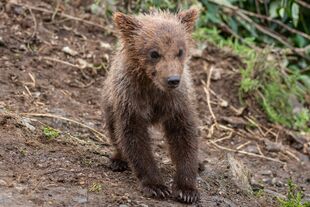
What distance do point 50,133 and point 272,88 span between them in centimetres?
370

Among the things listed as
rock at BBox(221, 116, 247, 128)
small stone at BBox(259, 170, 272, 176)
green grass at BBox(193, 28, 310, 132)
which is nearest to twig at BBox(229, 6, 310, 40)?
green grass at BBox(193, 28, 310, 132)

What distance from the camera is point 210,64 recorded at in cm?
936

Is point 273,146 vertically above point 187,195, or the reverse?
point 187,195

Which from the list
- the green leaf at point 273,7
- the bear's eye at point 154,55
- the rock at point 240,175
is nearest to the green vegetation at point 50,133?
the bear's eye at point 154,55

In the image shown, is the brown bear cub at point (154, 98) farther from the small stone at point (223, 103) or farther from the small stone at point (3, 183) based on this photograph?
the small stone at point (223, 103)

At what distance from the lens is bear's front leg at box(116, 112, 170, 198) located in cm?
570

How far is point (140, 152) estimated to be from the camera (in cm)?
583

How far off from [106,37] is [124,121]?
3480 millimetres

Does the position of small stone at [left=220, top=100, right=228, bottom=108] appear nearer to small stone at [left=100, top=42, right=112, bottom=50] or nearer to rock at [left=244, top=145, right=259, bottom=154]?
rock at [left=244, top=145, right=259, bottom=154]

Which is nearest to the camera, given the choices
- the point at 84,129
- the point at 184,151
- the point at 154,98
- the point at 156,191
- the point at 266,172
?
the point at 156,191

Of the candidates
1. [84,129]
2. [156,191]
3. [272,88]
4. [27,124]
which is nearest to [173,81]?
[156,191]

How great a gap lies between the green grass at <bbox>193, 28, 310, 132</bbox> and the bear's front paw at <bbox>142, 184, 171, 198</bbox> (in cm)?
352

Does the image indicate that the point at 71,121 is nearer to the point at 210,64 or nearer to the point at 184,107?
the point at 184,107

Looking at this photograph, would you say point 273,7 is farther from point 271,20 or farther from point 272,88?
point 272,88
